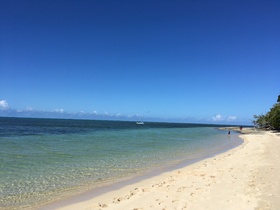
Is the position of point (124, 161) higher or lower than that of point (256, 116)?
lower

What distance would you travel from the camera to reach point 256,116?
342 feet

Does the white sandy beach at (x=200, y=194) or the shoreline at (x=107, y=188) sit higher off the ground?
the white sandy beach at (x=200, y=194)

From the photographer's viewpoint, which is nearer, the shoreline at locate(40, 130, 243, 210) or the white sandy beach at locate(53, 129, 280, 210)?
the white sandy beach at locate(53, 129, 280, 210)

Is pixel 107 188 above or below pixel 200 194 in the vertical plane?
below

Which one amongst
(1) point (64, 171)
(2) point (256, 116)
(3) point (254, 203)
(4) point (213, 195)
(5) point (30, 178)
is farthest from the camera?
(2) point (256, 116)

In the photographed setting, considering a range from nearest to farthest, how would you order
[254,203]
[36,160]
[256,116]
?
[254,203] < [36,160] < [256,116]

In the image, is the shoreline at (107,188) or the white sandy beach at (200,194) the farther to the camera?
the shoreline at (107,188)

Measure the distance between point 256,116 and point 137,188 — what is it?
4096 inches

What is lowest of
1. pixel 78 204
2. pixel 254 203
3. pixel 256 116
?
pixel 78 204

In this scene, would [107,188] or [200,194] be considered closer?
[200,194]

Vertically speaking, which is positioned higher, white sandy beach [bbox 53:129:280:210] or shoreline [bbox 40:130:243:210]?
white sandy beach [bbox 53:129:280:210]

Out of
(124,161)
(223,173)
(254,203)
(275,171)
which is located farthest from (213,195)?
(124,161)

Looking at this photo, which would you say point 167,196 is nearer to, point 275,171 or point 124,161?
point 275,171

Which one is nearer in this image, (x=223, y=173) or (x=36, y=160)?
(x=223, y=173)
